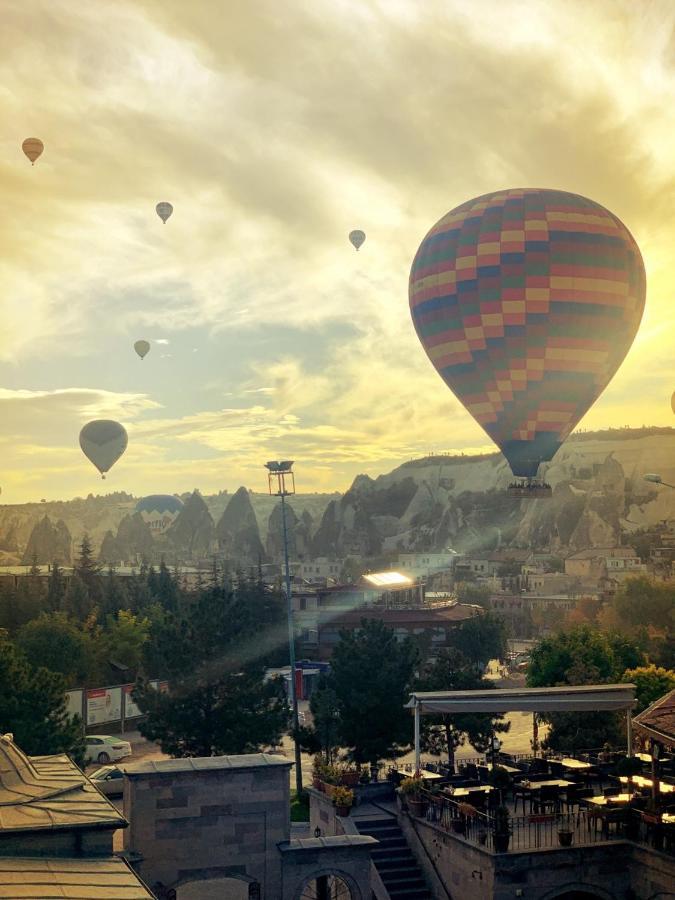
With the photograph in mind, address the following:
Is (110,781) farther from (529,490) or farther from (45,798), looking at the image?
(529,490)

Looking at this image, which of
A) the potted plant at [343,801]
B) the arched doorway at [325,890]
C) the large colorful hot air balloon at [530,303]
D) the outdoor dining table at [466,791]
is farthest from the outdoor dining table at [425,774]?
the large colorful hot air balloon at [530,303]

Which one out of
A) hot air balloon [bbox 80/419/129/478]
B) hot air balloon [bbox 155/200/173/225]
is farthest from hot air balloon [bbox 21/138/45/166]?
hot air balloon [bbox 80/419/129/478]

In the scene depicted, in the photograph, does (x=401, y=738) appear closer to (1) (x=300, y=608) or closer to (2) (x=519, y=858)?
(2) (x=519, y=858)

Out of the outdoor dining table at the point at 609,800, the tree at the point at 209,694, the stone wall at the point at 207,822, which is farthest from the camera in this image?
the tree at the point at 209,694

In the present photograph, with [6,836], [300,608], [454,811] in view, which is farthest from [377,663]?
[300,608]

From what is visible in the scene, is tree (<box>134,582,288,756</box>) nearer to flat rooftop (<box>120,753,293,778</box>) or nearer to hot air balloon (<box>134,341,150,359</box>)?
flat rooftop (<box>120,753,293,778</box>)

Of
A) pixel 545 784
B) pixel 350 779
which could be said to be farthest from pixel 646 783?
pixel 350 779

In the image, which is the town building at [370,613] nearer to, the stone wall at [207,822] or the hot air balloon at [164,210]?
the hot air balloon at [164,210]
